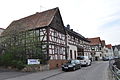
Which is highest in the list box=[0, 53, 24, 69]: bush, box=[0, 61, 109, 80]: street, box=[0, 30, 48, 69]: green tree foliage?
box=[0, 30, 48, 69]: green tree foliage

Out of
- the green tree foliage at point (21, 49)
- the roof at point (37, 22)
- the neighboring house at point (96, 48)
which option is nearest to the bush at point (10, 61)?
the green tree foliage at point (21, 49)

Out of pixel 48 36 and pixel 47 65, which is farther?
pixel 48 36

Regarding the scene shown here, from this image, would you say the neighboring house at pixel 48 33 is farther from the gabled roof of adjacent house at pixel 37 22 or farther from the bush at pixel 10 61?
the bush at pixel 10 61

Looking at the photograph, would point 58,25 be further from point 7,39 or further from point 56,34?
point 7,39

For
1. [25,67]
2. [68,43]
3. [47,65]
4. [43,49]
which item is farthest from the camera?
[68,43]

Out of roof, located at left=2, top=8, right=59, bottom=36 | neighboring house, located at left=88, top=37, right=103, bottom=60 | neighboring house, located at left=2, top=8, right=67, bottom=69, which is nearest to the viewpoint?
neighboring house, located at left=2, top=8, right=67, bottom=69

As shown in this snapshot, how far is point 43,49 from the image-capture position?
2852 cm

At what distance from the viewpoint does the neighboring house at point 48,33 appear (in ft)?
93.5

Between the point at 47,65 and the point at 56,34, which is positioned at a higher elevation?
the point at 56,34

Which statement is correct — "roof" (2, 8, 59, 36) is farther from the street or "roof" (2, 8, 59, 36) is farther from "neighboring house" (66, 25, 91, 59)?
the street

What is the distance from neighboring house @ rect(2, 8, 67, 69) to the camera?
28.5m

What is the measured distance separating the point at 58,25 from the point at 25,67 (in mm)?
12398

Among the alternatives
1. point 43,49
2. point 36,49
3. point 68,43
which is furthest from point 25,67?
point 68,43

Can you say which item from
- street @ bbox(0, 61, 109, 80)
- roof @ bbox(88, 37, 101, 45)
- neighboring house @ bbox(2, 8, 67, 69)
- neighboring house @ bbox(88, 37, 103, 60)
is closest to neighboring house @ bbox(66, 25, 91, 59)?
neighboring house @ bbox(2, 8, 67, 69)
